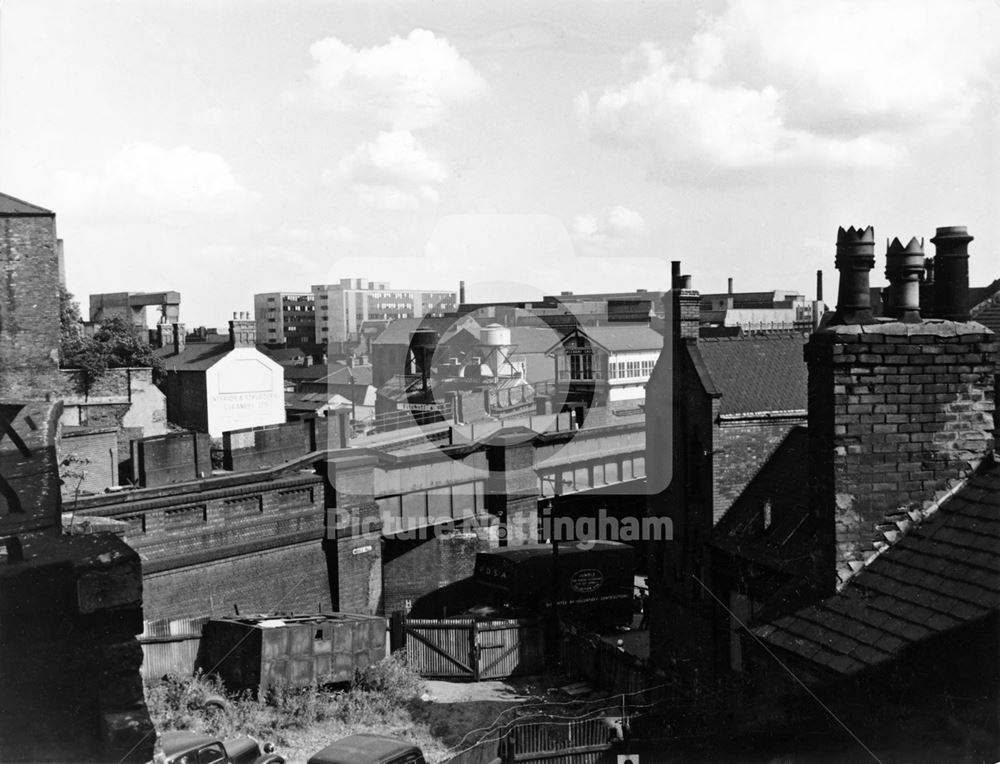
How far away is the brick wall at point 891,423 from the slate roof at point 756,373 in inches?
427

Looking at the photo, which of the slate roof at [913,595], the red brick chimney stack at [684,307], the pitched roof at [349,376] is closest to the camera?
the slate roof at [913,595]

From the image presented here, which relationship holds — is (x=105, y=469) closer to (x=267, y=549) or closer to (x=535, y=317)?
(x=267, y=549)

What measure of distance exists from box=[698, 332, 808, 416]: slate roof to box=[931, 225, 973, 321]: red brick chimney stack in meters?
10.4

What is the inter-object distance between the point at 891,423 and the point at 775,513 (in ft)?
33.2

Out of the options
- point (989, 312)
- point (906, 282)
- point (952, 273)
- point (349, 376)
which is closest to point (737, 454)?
point (989, 312)

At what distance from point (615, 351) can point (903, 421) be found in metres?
36.6

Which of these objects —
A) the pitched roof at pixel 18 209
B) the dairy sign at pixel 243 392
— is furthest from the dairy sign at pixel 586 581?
the dairy sign at pixel 243 392

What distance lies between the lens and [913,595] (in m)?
4.88

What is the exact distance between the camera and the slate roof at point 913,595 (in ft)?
15.1

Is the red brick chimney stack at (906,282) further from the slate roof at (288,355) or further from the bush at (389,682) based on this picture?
the slate roof at (288,355)

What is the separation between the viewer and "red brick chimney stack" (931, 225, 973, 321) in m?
5.79

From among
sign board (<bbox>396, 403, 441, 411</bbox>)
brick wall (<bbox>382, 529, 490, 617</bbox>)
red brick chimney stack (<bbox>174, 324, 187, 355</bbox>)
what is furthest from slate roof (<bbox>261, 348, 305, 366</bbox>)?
brick wall (<bbox>382, 529, 490, 617</bbox>)

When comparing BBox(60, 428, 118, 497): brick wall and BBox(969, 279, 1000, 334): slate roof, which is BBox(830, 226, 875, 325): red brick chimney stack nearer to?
BBox(969, 279, 1000, 334): slate roof

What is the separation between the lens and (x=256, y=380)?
37.2 meters
